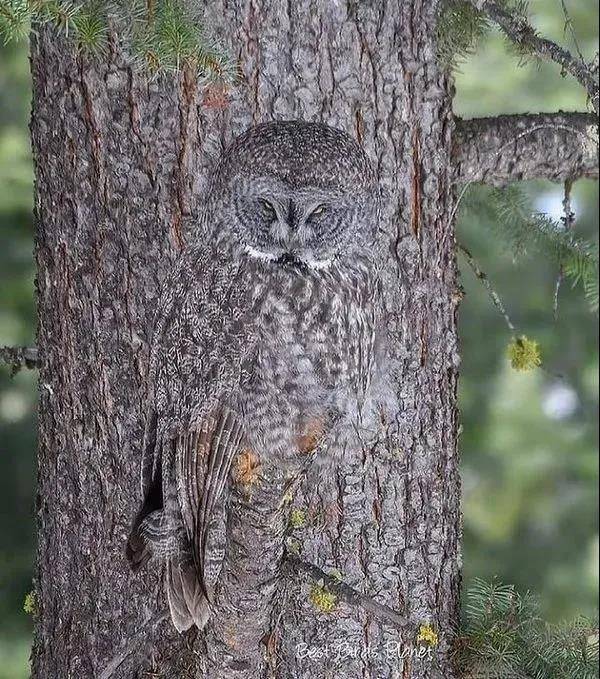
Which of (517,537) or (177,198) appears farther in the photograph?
(517,537)

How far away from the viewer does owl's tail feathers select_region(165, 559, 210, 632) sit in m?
2.12

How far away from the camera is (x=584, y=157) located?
8.50 ft

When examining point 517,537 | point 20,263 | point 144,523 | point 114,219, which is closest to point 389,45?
point 114,219

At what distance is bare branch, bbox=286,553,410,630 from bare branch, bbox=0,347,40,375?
0.74 m

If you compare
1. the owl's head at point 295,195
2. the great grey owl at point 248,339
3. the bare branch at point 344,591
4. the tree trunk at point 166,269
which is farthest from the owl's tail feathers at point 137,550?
the owl's head at point 295,195

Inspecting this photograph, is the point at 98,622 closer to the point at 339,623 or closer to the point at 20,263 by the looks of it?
the point at 339,623

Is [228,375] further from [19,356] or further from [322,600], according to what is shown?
[19,356]

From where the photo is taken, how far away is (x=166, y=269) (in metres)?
2.30

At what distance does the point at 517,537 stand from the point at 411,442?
9.47 ft

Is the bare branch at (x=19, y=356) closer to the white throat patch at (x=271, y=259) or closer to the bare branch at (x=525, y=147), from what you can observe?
the white throat patch at (x=271, y=259)

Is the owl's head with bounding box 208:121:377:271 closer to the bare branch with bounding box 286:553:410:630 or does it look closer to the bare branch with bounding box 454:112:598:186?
the bare branch with bounding box 454:112:598:186

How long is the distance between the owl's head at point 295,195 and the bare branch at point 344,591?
1.87 ft

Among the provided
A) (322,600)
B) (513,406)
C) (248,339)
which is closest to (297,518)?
(322,600)

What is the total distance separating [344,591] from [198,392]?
1.54ft
